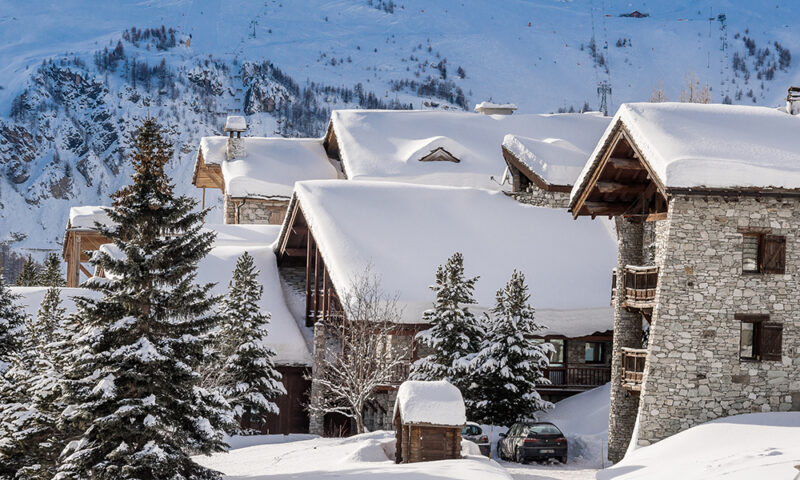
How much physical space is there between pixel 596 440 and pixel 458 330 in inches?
210

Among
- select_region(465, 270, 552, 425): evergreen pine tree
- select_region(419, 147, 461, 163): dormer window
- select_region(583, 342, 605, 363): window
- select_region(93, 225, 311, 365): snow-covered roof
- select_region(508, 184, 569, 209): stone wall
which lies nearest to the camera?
select_region(465, 270, 552, 425): evergreen pine tree

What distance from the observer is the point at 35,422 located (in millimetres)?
21828

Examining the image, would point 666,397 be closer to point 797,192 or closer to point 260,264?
point 797,192

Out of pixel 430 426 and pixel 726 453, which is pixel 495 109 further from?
pixel 726 453

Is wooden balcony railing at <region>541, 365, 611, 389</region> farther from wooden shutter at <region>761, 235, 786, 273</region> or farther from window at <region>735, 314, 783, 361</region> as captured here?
wooden shutter at <region>761, 235, 786, 273</region>

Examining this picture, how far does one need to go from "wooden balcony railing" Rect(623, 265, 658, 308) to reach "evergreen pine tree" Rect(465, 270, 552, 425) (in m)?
4.85

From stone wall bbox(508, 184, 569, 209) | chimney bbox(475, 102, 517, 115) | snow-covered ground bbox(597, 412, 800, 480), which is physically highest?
chimney bbox(475, 102, 517, 115)

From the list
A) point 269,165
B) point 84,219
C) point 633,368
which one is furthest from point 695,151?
point 269,165

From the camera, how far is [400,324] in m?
35.3

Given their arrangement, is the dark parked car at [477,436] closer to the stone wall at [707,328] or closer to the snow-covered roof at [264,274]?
the stone wall at [707,328]

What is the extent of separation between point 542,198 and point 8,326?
2048cm

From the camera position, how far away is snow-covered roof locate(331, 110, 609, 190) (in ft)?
167

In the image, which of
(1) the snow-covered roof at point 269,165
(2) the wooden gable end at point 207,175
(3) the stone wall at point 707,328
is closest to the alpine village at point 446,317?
(3) the stone wall at point 707,328

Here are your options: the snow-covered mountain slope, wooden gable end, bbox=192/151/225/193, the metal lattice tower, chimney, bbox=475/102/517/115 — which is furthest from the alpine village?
the snow-covered mountain slope
